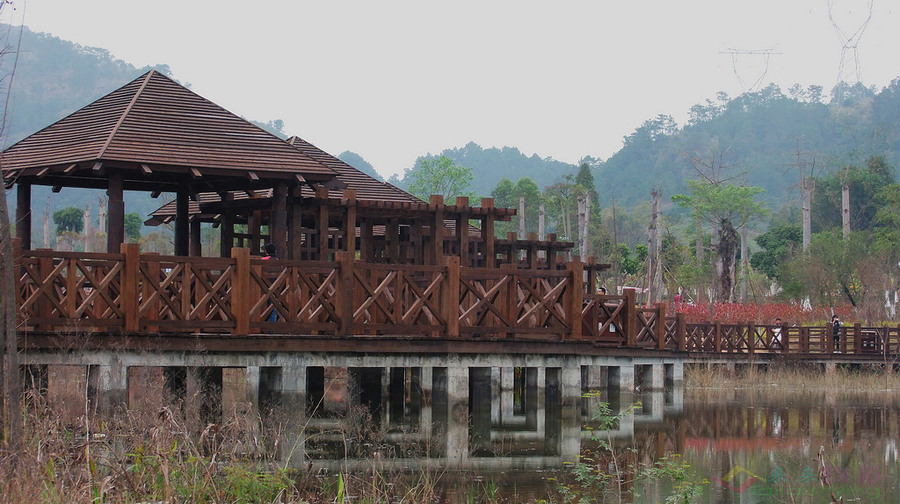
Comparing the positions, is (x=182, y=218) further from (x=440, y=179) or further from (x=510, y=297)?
(x=440, y=179)

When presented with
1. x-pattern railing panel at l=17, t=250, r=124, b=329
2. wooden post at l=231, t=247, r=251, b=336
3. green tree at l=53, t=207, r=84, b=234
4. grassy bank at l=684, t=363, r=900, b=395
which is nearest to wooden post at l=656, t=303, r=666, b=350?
grassy bank at l=684, t=363, r=900, b=395

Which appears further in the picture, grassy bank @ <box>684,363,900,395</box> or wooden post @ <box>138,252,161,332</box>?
grassy bank @ <box>684,363,900,395</box>

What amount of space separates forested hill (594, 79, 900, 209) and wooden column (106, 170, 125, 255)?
97488mm

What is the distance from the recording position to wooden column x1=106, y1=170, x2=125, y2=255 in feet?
55.2

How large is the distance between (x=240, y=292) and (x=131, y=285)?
52.7 inches

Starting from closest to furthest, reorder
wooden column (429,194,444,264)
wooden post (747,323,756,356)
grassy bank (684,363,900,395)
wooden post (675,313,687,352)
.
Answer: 1. wooden column (429,194,444,264)
2. wooden post (675,313,687,352)
3. grassy bank (684,363,900,395)
4. wooden post (747,323,756,356)

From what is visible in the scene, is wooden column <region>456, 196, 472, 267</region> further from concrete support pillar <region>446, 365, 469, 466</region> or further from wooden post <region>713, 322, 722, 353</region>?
wooden post <region>713, 322, 722, 353</region>

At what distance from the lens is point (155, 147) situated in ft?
55.5

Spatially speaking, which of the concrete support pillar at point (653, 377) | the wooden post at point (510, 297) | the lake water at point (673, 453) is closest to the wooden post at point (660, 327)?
the concrete support pillar at point (653, 377)

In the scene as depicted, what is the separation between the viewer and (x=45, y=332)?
14.2 metres

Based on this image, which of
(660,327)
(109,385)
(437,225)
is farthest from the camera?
(660,327)

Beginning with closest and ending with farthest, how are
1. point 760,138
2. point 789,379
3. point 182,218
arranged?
point 182,218 → point 789,379 → point 760,138

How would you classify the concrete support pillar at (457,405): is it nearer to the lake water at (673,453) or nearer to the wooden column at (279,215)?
the lake water at (673,453)

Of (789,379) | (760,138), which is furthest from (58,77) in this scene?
(789,379)
